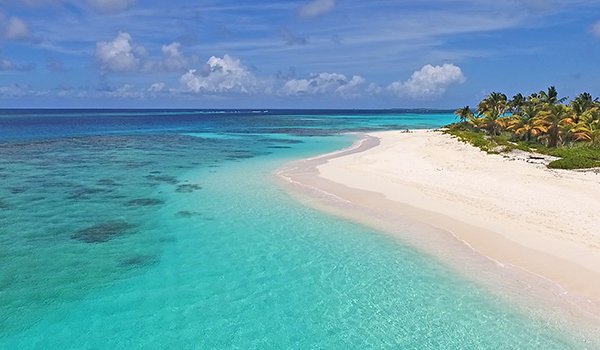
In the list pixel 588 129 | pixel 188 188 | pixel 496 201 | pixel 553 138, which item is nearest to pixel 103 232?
pixel 188 188

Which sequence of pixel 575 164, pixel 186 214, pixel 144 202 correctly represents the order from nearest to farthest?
pixel 186 214 < pixel 144 202 < pixel 575 164

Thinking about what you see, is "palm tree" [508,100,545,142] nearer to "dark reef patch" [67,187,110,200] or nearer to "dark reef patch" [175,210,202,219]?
"dark reef patch" [175,210,202,219]

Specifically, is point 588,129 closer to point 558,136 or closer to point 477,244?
point 558,136

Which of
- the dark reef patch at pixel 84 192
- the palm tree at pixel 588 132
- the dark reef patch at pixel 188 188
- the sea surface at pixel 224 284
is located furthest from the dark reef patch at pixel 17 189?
the palm tree at pixel 588 132

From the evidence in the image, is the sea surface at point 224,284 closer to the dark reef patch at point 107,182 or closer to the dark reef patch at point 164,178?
the dark reef patch at point 107,182

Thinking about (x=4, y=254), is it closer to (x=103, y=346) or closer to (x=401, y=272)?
(x=103, y=346)

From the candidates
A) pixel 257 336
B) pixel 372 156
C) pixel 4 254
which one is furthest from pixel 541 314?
pixel 372 156
